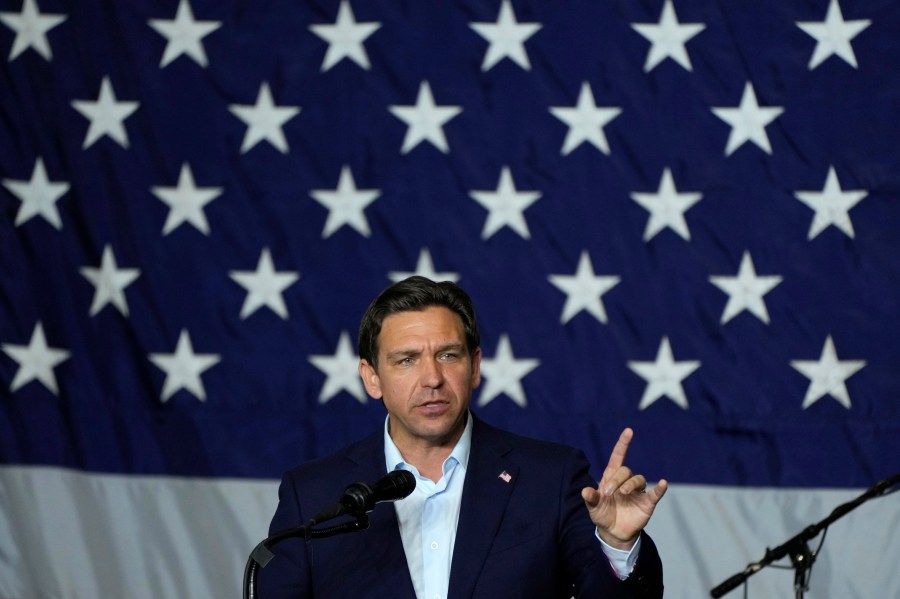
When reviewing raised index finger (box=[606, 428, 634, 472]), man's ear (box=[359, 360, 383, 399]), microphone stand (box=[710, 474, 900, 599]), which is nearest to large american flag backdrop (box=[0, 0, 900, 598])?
microphone stand (box=[710, 474, 900, 599])

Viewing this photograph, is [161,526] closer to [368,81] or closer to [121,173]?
[121,173]

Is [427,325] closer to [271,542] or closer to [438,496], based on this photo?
[438,496]

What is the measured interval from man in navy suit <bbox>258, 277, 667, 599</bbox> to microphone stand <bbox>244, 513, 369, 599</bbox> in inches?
13.4

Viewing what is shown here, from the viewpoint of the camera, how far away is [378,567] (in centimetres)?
226

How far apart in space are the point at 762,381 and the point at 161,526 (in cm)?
214

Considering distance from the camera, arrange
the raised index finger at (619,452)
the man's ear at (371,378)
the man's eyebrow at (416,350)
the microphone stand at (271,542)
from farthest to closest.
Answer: the man's ear at (371,378) → the man's eyebrow at (416,350) → the raised index finger at (619,452) → the microphone stand at (271,542)

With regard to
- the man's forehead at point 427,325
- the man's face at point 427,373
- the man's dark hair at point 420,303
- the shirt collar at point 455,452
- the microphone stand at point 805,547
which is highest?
the man's dark hair at point 420,303

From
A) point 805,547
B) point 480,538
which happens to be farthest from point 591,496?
point 805,547

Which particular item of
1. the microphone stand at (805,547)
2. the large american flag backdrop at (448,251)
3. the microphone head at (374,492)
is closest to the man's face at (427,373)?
the microphone head at (374,492)

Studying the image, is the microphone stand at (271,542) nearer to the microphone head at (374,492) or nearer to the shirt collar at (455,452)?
the microphone head at (374,492)

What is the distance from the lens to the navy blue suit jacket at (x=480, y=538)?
88.0 inches

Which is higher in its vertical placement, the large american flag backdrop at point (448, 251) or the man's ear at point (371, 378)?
the large american flag backdrop at point (448, 251)

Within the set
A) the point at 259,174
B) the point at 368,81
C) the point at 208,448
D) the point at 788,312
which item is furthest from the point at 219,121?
the point at 788,312

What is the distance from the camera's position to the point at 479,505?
2.32 metres
